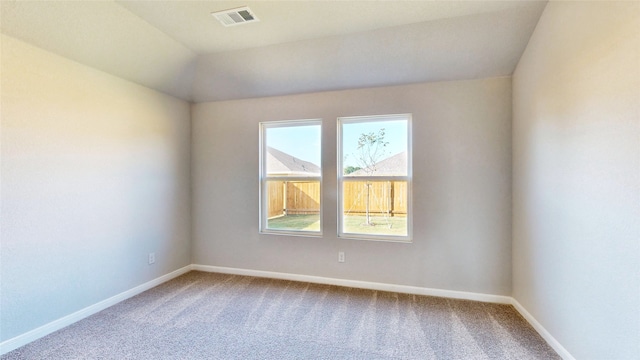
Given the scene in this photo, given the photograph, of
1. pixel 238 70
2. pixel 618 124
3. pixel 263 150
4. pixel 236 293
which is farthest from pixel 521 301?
pixel 238 70

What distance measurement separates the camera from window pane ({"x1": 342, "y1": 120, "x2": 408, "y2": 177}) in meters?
3.24

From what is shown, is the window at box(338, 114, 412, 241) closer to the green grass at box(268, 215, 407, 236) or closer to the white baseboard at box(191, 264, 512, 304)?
the green grass at box(268, 215, 407, 236)

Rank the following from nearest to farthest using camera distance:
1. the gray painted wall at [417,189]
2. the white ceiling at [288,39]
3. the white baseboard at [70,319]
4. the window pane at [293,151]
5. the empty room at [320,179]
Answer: the empty room at [320,179] < the white baseboard at [70,319] < the white ceiling at [288,39] < the gray painted wall at [417,189] < the window pane at [293,151]

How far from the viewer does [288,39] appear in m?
2.77

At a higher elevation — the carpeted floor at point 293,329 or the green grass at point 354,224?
the green grass at point 354,224

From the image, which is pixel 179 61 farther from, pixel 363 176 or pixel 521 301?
pixel 521 301

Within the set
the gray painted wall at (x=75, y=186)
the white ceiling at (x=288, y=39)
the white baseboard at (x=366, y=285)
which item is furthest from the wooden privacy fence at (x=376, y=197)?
the gray painted wall at (x=75, y=186)

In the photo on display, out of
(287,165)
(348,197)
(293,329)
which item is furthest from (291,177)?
(293,329)

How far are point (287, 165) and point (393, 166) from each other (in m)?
1.34

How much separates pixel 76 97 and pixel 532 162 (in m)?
4.10

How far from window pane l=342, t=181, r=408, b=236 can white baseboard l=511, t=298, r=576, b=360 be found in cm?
122

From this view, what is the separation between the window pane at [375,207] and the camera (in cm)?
325

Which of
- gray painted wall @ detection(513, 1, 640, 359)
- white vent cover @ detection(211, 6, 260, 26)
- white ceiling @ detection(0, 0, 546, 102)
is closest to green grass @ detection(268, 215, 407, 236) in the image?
gray painted wall @ detection(513, 1, 640, 359)

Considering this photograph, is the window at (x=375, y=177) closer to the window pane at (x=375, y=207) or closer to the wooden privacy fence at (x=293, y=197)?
the window pane at (x=375, y=207)
